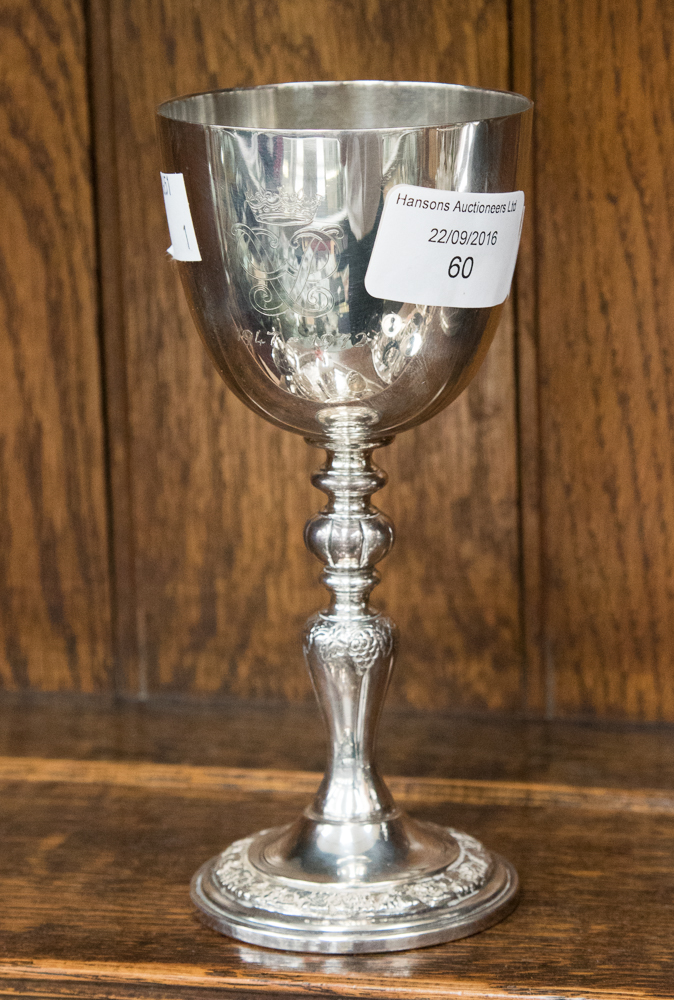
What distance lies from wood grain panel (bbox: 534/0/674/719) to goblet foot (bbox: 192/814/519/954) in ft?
0.98

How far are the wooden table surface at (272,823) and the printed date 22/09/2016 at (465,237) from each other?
1.22ft

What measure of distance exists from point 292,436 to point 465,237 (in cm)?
42

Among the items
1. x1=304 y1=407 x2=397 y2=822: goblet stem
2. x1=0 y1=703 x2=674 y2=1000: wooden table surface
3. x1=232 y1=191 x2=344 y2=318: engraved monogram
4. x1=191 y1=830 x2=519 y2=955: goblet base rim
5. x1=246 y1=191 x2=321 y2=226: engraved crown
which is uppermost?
x1=246 y1=191 x2=321 y2=226: engraved crown

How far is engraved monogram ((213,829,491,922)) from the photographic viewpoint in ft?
2.21

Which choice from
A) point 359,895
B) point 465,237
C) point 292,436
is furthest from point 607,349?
point 359,895

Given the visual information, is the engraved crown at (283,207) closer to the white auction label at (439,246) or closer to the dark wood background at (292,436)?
the white auction label at (439,246)

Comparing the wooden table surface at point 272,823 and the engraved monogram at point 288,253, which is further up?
the engraved monogram at point 288,253

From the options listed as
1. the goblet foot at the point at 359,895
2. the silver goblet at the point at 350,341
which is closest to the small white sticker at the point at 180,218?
the silver goblet at the point at 350,341

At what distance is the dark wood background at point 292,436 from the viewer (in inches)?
37.5

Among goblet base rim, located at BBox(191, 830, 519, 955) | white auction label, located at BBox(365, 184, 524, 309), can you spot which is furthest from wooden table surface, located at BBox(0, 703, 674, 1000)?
white auction label, located at BBox(365, 184, 524, 309)

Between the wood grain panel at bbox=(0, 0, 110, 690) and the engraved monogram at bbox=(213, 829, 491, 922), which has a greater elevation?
the wood grain panel at bbox=(0, 0, 110, 690)

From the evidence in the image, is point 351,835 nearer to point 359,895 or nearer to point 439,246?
point 359,895

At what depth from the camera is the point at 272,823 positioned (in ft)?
2.77

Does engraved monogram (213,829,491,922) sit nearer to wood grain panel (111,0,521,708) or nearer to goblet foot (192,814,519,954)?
goblet foot (192,814,519,954)
